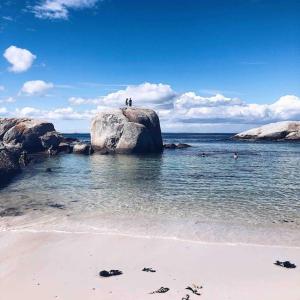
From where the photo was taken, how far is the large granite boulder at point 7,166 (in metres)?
31.8

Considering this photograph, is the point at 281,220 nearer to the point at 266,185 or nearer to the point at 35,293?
the point at 266,185

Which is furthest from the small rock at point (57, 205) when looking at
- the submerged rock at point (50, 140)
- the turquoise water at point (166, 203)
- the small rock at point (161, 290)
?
the submerged rock at point (50, 140)

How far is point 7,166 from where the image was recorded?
1355 inches

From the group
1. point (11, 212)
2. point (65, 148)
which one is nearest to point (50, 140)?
point (65, 148)

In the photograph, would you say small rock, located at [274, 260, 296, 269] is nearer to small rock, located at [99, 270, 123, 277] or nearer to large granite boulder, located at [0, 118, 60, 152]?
small rock, located at [99, 270, 123, 277]

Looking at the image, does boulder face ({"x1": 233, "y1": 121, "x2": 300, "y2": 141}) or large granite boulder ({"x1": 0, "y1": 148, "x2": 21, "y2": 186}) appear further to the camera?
boulder face ({"x1": 233, "y1": 121, "x2": 300, "y2": 141})

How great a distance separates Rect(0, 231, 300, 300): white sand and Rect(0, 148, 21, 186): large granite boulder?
55.8ft

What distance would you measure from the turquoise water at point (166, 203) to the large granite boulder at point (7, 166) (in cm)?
101

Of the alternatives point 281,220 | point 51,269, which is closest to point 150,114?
point 281,220

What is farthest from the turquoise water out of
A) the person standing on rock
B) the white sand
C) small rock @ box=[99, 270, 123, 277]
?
the person standing on rock

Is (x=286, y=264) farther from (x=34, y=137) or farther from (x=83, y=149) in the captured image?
(x=34, y=137)

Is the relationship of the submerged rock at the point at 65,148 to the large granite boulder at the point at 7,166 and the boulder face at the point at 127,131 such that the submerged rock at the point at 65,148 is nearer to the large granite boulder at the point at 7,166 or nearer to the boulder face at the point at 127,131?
the boulder face at the point at 127,131

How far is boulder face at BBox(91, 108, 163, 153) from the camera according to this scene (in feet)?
188

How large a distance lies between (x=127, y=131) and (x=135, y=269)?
151ft
